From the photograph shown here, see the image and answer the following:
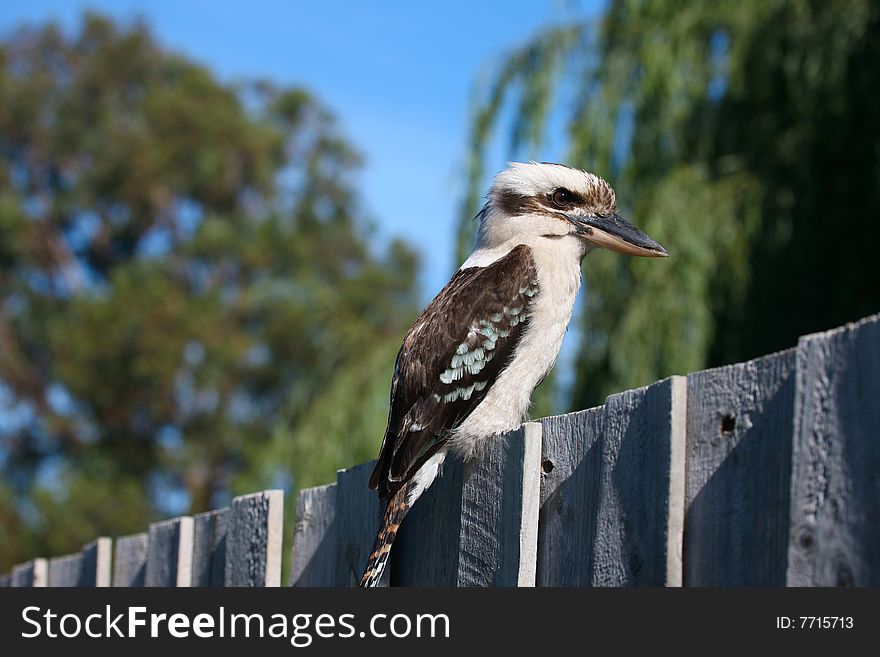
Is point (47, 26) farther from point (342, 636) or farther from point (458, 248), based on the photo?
point (342, 636)

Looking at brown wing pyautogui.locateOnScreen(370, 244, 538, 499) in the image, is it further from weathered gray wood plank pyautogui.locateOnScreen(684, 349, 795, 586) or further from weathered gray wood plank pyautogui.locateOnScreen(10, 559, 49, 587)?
weathered gray wood plank pyautogui.locateOnScreen(10, 559, 49, 587)

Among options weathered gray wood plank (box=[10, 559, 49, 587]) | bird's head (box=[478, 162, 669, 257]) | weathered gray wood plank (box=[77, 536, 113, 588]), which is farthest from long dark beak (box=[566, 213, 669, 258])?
weathered gray wood plank (box=[10, 559, 49, 587])

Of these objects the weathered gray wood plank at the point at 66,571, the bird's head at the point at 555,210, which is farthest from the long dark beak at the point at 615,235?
the weathered gray wood plank at the point at 66,571

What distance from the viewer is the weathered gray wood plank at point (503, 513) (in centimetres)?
210

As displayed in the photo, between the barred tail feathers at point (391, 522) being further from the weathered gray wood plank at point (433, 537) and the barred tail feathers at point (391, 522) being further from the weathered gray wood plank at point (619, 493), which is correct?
the weathered gray wood plank at point (619, 493)

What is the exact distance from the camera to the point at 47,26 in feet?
66.0

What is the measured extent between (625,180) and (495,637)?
4.96m

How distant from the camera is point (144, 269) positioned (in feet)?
60.4

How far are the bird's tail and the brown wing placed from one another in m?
0.12

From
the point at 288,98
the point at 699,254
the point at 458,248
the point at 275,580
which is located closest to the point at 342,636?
the point at 275,580

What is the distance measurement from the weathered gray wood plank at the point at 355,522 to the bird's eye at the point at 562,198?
3.56 feet

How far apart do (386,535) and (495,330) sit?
2.28 ft

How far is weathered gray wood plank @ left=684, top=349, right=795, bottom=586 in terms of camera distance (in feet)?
5.15

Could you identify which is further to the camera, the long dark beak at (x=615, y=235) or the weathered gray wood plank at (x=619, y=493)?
the long dark beak at (x=615, y=235)
